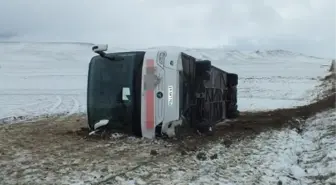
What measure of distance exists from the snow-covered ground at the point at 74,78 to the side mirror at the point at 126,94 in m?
7.28

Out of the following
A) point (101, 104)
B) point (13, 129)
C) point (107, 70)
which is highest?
point (107, 70)

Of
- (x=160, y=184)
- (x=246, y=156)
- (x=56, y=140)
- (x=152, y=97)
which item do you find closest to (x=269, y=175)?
(x=246, y=156)

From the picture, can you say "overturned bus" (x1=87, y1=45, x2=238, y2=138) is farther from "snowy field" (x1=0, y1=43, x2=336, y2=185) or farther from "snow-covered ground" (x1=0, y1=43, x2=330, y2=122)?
"snow-covered ground" (x1=0, y1=43, x2=330, y2=122)

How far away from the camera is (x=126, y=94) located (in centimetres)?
867

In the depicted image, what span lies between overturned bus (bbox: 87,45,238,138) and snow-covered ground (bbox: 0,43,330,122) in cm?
683

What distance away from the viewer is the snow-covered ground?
21.6m

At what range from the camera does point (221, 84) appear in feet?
40.3

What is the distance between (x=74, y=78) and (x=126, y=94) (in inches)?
1592

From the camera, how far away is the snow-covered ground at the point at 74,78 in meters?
21.6

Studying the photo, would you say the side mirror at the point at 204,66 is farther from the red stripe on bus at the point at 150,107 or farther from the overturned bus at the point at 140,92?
the red stripe on bus at the point at 150,107

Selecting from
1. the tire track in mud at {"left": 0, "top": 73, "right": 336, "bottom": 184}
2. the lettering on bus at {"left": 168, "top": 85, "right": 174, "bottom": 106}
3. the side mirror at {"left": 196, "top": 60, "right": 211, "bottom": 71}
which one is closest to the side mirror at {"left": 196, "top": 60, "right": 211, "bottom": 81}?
the side mirror at {"left": 196, "top": 60, "right": 211, "bottom": 71}

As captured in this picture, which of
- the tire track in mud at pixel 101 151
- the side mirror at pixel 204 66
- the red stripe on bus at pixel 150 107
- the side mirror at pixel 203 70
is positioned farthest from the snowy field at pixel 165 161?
the side mirror at pixel 204 66

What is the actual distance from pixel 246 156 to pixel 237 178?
→ 4.91 feet

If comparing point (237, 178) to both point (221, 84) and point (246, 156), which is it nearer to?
point (246, 156)
